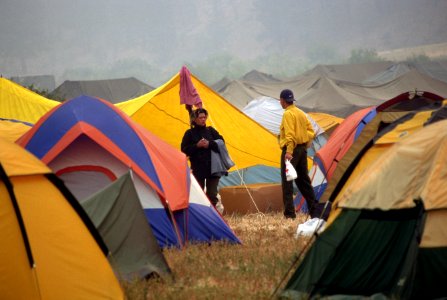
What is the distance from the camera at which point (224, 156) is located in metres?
10.1

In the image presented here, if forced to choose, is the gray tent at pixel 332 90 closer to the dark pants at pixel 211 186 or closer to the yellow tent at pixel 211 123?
the yellow tent at pixel 211 123

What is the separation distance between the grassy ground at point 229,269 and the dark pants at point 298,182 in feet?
3.44

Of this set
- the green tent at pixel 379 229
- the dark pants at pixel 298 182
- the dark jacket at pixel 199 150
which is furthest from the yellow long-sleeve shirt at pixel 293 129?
the green tent at pixel 379 229

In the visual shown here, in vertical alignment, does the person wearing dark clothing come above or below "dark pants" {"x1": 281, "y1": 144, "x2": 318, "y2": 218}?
above

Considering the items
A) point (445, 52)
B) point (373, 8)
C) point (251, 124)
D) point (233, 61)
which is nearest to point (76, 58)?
point (233, 61)

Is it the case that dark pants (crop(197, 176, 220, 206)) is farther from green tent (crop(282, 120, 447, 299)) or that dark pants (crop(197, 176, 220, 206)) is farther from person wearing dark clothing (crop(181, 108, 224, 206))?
green tent (crop(282, 120, 447, 299))

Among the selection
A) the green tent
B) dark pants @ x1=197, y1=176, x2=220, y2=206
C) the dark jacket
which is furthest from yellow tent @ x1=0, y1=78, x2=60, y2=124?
the green tent

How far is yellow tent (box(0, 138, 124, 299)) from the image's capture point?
5.42 meters

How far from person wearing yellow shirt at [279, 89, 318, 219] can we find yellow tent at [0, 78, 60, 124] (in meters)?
6.60

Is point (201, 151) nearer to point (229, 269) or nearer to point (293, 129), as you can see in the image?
point (293, 129)

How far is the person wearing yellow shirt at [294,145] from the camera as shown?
10.3 metres

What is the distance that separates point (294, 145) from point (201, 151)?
3.93 ft

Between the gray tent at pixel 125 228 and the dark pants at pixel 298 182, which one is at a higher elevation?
the gray tent at pixel 125 228

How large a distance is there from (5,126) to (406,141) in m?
7.43
